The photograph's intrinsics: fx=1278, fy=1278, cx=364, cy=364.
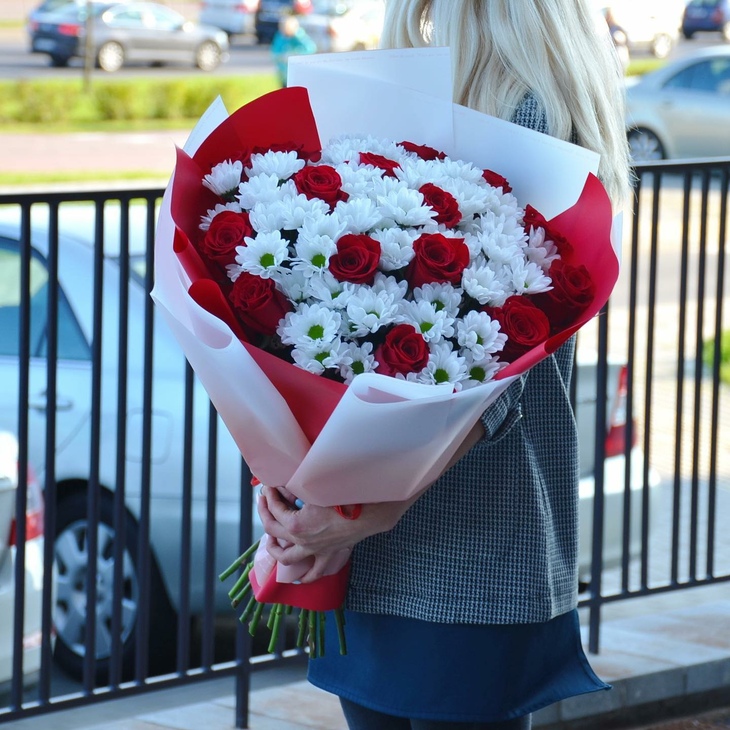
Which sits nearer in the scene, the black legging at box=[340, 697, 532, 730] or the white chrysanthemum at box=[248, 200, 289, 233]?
the white chrysanthemum at box=[248, 200, 289, 233]

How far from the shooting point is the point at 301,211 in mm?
1886

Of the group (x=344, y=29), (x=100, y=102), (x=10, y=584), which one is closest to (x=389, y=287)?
(x=10, y=584)

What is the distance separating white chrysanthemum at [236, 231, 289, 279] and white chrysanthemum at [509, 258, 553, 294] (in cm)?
34

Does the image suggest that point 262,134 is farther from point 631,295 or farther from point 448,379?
point 631,295

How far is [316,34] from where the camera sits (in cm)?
3092

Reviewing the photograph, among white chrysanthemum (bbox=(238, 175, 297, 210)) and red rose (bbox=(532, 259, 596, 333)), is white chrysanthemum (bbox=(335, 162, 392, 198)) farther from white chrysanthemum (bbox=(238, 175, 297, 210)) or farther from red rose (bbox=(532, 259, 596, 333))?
red rose (bbox=(532, 259, 596, 333))

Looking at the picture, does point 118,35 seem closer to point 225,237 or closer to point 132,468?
point 132,468

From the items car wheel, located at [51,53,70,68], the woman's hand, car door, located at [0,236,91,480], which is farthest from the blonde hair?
car wheel, located at [51,53,70,68]

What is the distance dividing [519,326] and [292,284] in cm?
34

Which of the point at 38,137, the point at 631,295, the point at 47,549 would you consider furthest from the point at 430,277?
the point at 38,137

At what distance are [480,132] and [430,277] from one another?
329 mm

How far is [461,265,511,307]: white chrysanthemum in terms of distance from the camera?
1844mm

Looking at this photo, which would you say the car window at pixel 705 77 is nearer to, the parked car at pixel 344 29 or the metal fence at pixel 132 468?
the parked car at pixel 344 29

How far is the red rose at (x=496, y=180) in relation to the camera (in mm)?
1976
